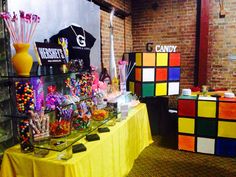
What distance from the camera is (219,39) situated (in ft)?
14.1

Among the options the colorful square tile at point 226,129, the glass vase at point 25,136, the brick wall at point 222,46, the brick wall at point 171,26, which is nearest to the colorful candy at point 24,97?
the glass vase at point 25,136

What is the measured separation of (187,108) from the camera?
126 inches

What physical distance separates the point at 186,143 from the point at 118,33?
7.74ft

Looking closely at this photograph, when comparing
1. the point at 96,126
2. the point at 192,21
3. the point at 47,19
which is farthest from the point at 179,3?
the point at 96,126

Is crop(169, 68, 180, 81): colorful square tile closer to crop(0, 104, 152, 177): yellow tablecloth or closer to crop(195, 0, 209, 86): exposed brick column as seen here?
crop(195, 0, 209, 86): exposed brick column

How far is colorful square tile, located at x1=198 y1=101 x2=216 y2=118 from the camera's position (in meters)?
3.07

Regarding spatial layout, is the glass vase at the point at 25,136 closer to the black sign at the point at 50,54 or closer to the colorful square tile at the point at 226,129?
the black sign at the point at 50,54

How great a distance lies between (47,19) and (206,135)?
2586 millimetres

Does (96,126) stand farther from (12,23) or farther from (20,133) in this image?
(12,23)

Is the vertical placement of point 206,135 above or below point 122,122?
below

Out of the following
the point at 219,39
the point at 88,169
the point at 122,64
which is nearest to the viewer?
the point at 88,169

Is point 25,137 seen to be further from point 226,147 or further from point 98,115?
point 226,147

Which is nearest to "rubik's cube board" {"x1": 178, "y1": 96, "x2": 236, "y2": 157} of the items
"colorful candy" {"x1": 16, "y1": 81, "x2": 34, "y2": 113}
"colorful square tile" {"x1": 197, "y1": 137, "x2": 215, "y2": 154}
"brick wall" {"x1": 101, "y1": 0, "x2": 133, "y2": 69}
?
"colorful square tile" {"x1": 197, "y1": 137, "x2": 215, "y2": 154}

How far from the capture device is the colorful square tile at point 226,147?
308 cm
